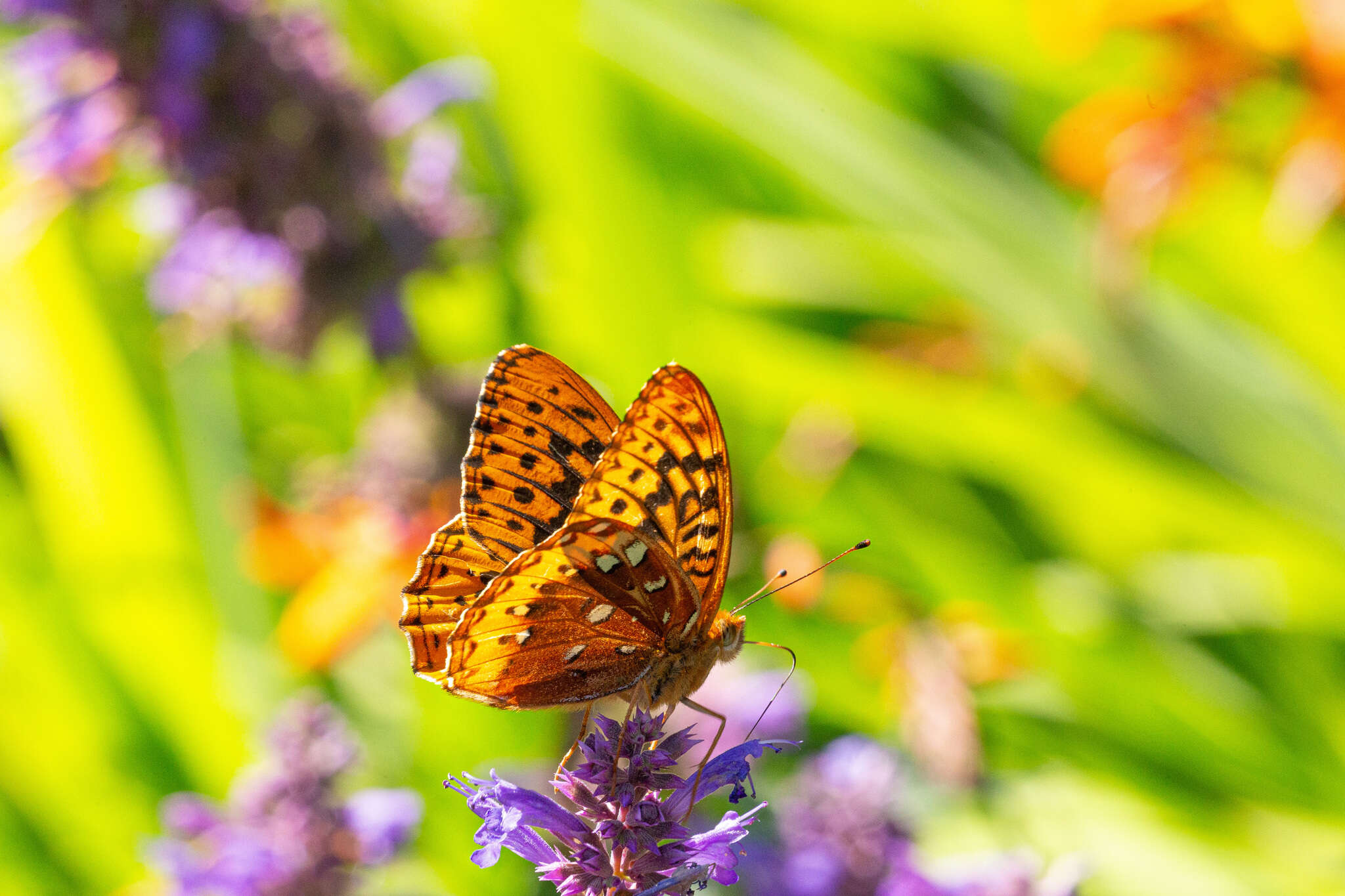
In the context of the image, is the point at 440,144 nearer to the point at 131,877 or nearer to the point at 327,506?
the point at 327,506

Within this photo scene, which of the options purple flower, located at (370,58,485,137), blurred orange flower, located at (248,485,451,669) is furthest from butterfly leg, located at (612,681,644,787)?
purple flower, located at (370,58,485,137)

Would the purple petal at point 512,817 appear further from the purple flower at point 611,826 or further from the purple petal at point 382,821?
the purple petal at point 382,821

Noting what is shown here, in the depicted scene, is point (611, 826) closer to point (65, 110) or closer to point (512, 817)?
point (512, 817)

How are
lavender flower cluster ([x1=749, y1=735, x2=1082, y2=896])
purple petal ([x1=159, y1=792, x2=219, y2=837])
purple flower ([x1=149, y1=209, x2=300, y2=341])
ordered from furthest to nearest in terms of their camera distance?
purple flower ([x1=149, y1=209, x2=300, y2=341]) → purple petal ([x1=159, y1=792, x2=219, y2=837]) → lavender flower cluster ([x1=749, y1=735, x2=1082, y2=896])

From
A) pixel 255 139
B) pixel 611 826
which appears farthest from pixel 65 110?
pixel 611 826

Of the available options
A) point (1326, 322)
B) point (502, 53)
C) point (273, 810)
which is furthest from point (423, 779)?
point (1326, 322)

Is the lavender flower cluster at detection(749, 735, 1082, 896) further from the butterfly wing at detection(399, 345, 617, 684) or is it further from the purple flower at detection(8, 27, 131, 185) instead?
the purple flower at detection(8, 27, 131, 185)
